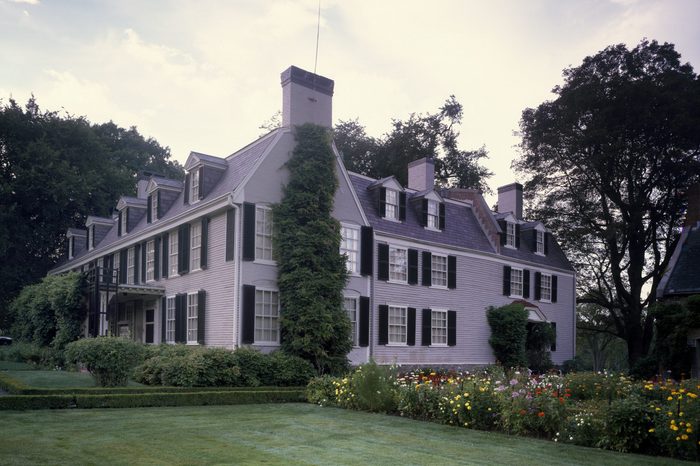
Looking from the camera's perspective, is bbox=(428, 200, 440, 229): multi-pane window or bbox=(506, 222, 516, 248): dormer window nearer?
bbox=(428, 200, 440, 229): multi-pane window

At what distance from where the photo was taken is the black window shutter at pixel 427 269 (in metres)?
28.0

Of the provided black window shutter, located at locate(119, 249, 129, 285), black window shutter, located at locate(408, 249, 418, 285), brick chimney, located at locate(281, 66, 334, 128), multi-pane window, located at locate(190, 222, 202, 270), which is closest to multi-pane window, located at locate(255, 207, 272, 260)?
multi-pane window, located at locate(190, 222, 202, 270)

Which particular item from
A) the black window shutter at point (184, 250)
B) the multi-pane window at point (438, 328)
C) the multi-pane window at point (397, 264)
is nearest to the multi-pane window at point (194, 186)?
the black window shutter at point (184, 250)

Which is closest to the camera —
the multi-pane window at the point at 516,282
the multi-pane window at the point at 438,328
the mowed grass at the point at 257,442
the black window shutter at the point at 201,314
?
the mowed grass at the point at 257,442

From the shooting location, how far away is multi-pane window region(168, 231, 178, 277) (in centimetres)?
2543

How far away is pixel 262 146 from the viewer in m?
23.0

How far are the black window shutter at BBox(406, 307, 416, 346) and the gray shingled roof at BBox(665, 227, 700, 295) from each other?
9.59m

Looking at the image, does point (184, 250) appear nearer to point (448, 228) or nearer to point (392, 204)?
point (392, 204)

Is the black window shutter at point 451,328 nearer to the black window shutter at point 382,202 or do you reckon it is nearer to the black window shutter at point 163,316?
the black window shutter at point 382,202

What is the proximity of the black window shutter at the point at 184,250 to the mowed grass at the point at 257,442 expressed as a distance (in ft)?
34.4

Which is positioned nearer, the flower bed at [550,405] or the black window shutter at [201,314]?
the flower bed at [550,405]

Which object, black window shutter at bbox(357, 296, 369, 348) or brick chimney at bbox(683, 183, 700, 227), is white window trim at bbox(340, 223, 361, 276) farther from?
brick chimney at bbox(683, 183, 700, 227)

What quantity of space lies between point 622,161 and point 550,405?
26702mm

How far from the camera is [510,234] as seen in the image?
33406 mm
